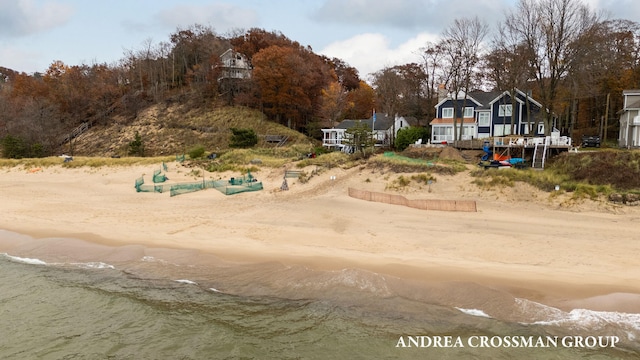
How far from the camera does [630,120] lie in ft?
97.5

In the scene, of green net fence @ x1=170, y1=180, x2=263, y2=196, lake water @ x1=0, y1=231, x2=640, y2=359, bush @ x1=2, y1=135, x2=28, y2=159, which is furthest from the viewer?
bush @ x1=2, y1=135, x2=28, y2=159

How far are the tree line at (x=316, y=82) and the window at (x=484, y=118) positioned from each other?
2.69 metres

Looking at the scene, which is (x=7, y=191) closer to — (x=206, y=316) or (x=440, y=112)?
(x=206, y=316)

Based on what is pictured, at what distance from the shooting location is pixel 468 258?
44.5 feet

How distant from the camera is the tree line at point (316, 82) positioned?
30.6 m

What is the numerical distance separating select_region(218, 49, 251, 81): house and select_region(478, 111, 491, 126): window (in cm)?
3064

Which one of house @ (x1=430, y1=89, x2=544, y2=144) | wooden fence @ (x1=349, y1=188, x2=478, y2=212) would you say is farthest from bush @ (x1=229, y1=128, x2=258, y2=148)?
wooden fence @ (x1=349, y1=188, x2=478, y2=212)

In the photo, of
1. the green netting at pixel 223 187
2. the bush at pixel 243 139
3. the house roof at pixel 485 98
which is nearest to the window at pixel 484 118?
the house roof at pixel 485 98

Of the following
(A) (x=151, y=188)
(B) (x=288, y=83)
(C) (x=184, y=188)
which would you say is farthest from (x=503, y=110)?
(A) (x=151, y=188)

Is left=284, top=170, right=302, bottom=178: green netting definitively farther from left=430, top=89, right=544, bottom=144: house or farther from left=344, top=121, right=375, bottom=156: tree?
left=430, top=89, right=544, bottom=144: house

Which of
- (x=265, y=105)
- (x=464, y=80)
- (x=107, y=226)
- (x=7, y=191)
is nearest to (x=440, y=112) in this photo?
(x=464, y=80)

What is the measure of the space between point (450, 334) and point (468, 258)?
4.94 metres

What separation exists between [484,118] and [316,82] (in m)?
20.5

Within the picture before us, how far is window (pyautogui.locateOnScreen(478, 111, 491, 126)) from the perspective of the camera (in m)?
37.8
